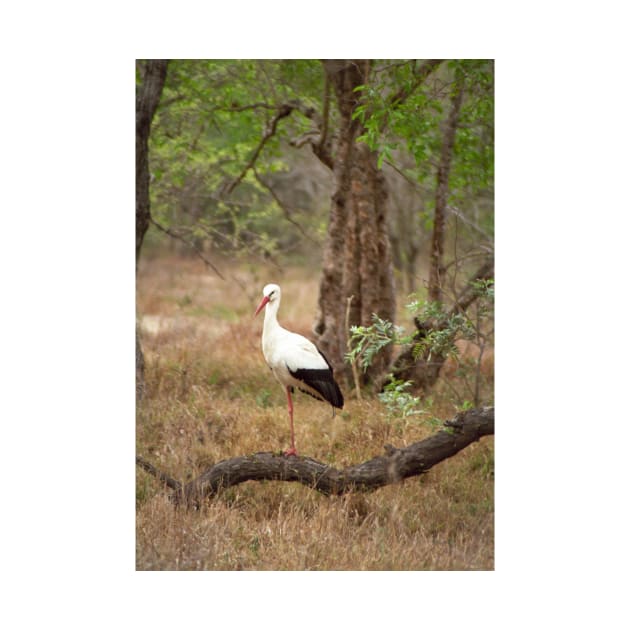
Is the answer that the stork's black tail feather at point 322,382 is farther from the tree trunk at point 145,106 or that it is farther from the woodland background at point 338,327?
the tree trunk at point 145,106

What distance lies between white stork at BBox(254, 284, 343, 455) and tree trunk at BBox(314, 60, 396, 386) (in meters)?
1.73

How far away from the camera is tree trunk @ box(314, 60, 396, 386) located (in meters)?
6.30

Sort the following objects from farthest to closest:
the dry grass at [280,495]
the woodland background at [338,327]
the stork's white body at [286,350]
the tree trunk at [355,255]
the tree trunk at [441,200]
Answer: the tree trunk at [355,255] → the tree trunk at [441,200] → the stork's white body at [286,350] → the woodland background at [338,327] → the dry grass at [280,495]

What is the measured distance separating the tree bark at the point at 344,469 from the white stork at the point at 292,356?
0.18 meters

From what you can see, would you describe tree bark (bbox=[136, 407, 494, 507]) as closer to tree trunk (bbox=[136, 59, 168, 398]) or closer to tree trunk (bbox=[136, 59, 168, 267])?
tree trunk (bbox=[136, 59, 168, 398])

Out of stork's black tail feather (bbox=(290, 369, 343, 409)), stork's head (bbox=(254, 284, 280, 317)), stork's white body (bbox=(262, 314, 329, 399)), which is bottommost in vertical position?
stork's black tail feather (bbox=(290, 369, 343, 409))

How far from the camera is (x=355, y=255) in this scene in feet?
21.2

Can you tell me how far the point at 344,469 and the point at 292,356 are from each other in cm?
72

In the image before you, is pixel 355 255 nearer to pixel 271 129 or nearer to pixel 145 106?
pixel 271 129

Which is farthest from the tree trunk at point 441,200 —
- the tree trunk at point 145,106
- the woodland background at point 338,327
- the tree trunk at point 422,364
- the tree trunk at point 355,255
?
the tree trunk at point 145,106

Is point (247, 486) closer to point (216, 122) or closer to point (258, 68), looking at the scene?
point (258, 68)

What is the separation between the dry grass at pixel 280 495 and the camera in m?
3.84

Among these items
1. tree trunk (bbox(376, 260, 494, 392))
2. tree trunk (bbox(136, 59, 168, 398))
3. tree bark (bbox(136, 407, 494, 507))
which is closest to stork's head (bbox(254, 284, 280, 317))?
tree bark (bbox(136, 407, 494, 507))
